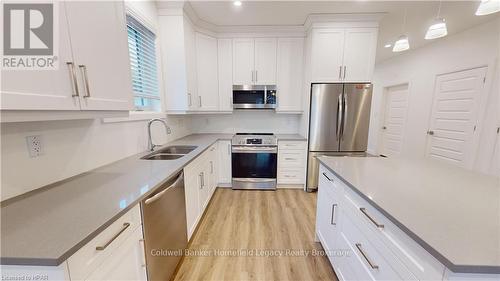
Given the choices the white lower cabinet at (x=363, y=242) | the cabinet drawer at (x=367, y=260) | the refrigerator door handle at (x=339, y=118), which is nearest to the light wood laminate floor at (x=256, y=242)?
the white lower cabinet at (x=363, y=242)

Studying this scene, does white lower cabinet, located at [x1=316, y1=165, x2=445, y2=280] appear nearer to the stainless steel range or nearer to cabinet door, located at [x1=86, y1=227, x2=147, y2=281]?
cabinet door, located at [x1=86, y1=227, x2=147, y2=281]

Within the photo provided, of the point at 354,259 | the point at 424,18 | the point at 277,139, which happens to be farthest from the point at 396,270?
the point at 424,18

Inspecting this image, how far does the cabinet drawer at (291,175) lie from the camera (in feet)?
10.4

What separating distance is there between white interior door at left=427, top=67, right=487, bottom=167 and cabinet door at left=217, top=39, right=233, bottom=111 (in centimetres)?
399

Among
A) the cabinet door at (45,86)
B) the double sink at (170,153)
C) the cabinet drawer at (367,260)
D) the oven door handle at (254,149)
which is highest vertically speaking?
the cabinet door at (45,86)

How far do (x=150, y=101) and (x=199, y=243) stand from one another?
1811 millimetres

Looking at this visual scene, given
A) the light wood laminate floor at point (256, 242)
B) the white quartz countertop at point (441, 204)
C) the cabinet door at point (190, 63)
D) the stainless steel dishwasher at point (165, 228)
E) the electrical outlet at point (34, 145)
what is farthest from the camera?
the cabinet door at point (190, 63)

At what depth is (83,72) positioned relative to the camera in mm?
959

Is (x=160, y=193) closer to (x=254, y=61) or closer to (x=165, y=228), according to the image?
(x=165, y=228)

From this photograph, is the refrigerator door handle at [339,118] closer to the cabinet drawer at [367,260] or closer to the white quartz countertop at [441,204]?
the white quartz countertop at [441,204]

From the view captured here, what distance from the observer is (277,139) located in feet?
10.1

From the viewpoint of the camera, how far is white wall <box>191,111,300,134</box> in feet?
11.9

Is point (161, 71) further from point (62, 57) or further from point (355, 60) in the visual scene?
Answer: point (355, 60)

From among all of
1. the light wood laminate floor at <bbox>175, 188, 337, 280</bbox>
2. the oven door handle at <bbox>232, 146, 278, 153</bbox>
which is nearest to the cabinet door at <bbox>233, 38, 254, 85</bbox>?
the oven door handle at <bbox>232, 146, 278, 153</bbox>
